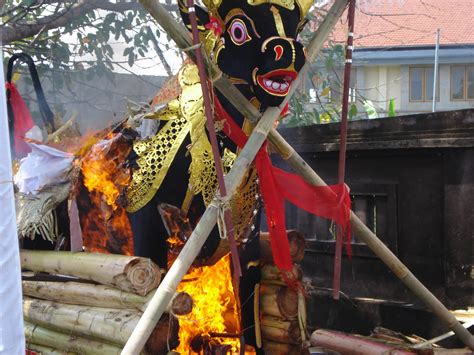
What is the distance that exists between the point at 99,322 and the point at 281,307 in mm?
1225

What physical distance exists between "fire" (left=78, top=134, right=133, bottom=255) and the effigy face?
93cm

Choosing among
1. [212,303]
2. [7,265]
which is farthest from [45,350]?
[7,265]

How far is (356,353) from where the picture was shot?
13.9 ft

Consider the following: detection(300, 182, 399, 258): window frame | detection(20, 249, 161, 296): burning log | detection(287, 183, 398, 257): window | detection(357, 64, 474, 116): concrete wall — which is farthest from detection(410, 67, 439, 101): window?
detection(20, 249, 161, 296): burning log

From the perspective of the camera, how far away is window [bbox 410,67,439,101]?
20297 millimetres

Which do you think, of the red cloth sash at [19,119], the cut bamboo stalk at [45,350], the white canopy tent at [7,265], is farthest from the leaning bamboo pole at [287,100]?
the red cloth sash at [19,119]

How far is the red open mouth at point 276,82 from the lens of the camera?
3422mm

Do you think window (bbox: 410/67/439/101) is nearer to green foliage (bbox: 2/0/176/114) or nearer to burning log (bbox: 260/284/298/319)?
green foliage (bbox: 2/0/176/114)

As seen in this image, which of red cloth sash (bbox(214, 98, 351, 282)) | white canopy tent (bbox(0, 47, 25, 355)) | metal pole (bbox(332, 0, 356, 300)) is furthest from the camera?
red cloth sash (bbox(214, 98, 351, 282))

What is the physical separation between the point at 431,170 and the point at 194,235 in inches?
94.2

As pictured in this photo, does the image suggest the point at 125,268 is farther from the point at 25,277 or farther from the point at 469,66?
the point at 469,66

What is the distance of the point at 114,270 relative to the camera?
3.68m

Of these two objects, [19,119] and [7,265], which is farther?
[19,119]

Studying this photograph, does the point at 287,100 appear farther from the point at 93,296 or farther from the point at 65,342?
the point at 65,342
